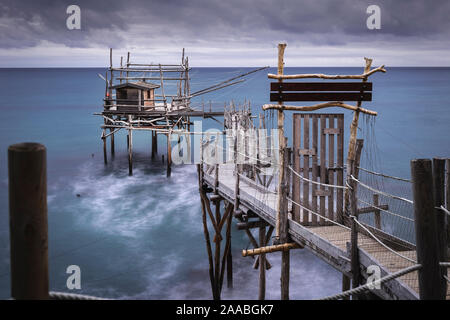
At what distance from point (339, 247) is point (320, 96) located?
2.70 meters

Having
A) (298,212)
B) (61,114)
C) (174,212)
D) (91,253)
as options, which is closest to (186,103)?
(174,212)

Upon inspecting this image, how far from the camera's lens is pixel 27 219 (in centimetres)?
254

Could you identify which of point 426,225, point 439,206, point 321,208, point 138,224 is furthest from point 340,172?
point 138,224

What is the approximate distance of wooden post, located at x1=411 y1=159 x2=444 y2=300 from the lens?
375 centimetres

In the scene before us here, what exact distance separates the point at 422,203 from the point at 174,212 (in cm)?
1969

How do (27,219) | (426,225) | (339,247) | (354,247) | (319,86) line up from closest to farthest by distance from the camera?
(27,219)
(426,225)
(354,247)
(339,247)
(319,86)
